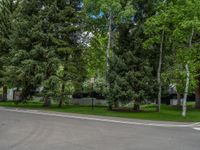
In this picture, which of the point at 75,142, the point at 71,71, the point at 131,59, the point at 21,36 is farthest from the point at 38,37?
the point at 75,142

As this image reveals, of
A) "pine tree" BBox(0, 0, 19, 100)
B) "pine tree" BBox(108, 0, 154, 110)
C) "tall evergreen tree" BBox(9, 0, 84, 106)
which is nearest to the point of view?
"pine tree" BBox(108, 0, 154, 110)

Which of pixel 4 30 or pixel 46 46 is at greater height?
pixel 4 30

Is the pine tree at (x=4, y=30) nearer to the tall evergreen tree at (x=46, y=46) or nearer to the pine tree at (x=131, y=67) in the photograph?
the tall evergreen tree at (x=46, y=46)

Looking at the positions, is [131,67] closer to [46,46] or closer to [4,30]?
[46,46]

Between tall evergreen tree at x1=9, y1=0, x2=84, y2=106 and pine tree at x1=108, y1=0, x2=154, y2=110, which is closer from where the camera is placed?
pine tree at x1=108, y1=0, x2=154, y2=110

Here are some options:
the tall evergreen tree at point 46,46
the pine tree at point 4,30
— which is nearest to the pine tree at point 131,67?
the tall evergreen tree at point 46,46

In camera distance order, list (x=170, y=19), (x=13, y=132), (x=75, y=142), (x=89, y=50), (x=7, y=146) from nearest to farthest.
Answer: (x=7, y=146)
(x=75, y=142)
(x=13, y=132)
(x=170, y=19)
(x=89, y=50)

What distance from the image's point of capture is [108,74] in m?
28.5

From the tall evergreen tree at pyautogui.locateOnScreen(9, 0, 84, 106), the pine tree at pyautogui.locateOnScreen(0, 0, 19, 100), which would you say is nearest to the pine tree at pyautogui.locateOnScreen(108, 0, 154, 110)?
the tall evergreen tree at pyautogui.locateOnScreen(9, 0, 84, 106)

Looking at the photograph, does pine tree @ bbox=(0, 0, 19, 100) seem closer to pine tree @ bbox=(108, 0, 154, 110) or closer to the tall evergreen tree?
the tall evergreen tree

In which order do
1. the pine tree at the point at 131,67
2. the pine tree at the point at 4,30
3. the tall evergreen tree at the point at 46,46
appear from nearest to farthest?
1. the pine tree at the point at 131,67
2. the tall evergreen tree at the point at 46,46
3. the pine tree at the point at 4,30

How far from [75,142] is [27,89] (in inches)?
854

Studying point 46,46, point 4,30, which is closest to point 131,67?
point 46,46

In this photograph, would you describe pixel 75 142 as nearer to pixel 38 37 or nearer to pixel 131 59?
pixel 131 59
